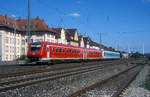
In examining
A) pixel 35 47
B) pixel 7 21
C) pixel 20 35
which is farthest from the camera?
pixel 20 35

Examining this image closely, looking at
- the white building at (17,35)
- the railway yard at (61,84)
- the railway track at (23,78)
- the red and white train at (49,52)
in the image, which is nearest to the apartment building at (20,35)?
the white building at (17,35)

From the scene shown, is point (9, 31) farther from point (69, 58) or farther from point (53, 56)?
point (53, 56)

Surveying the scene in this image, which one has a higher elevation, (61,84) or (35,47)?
(35,47)

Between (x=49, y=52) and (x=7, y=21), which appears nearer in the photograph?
(x=49, y=52)

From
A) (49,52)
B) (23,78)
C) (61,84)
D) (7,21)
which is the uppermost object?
(7,21)

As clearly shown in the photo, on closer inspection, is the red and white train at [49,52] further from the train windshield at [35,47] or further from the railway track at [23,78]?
the railway track at [23,78]

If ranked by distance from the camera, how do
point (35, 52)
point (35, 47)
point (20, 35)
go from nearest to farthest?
point (35, 52)
point (35, 47)
point (20, 35)

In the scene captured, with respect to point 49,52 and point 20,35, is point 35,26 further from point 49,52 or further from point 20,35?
point 49,52

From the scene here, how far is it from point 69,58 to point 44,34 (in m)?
55.1

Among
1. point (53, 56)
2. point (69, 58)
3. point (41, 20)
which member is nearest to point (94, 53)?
point (69, 58)

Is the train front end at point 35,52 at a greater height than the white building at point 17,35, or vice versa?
the white building at point 17,35

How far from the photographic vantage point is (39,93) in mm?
14852

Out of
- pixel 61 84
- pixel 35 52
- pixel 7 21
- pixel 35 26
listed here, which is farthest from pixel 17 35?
pixel 61 84

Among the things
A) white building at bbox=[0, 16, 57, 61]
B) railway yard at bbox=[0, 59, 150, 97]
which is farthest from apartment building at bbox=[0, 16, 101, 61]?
railway yard at bbox=[0, 59, 150, 97]
